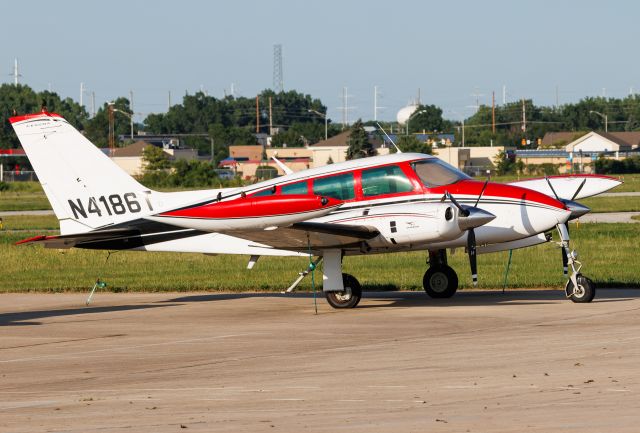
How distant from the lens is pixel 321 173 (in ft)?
64.2

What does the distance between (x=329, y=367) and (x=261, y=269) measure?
1522cm

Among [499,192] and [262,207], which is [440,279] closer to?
[499,192]

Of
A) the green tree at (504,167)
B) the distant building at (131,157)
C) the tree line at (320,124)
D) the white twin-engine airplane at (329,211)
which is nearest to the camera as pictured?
the white twin-engine airplane at (329,211)

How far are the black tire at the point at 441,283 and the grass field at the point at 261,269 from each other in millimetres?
1912

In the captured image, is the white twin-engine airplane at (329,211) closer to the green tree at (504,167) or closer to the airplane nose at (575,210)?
the airplane nose at (575,210)

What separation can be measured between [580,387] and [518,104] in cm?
19210

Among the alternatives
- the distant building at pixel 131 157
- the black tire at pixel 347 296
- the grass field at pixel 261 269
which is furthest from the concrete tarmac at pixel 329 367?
the distant building at pixel 131 157

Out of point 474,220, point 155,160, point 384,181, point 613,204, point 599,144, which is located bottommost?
point 613,204

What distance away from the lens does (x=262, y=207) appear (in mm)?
17625

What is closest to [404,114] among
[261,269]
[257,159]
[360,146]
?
[257,159]

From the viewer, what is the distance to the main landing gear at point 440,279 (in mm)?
20953

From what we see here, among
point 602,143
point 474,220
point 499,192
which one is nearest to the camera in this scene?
point 474,220

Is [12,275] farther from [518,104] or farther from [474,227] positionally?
[518,104]

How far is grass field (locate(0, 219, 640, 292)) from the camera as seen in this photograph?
24.1m
